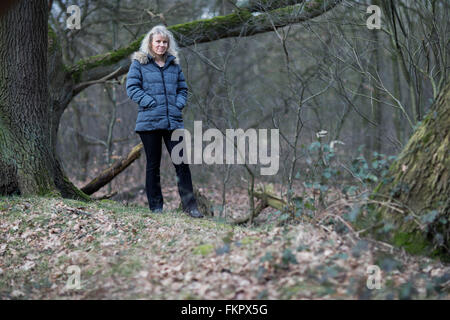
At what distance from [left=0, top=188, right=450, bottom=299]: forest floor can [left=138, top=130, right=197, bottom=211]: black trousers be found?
1.18 meters

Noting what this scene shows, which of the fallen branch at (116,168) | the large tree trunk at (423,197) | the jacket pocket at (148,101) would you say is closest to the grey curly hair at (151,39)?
the jacket pocket at (148,101)

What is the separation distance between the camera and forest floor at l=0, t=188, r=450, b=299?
134 inches

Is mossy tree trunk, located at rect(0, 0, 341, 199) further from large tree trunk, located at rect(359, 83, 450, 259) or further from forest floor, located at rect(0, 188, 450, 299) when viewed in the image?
large tree trunk, located at rect(359, 83, 450, 259)

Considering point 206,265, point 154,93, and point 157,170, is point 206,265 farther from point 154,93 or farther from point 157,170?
point 154,93

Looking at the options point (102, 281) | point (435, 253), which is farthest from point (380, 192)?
point (102, 281)

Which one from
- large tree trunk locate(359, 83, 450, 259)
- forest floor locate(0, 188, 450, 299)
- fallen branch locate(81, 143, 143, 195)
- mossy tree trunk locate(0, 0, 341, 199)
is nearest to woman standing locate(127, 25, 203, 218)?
forest floor locate(0, 188, 450, 299)

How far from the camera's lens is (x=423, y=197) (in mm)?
3850

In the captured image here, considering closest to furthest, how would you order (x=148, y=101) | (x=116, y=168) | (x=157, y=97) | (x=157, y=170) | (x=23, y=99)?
(x=148, y=101) → (x=157, y=97) → (x=157, y=170) → (x=23, y=99) → (x=116, y=168)

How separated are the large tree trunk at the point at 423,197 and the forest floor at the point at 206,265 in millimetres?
153

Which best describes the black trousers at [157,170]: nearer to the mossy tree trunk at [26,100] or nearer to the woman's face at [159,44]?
the woman's face at [159,44]

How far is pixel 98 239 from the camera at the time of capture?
494cm

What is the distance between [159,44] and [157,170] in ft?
5.60

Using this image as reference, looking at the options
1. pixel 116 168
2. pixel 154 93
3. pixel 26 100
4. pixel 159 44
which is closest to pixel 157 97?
pixel 154 93

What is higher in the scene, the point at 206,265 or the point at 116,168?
the point at 116,168
